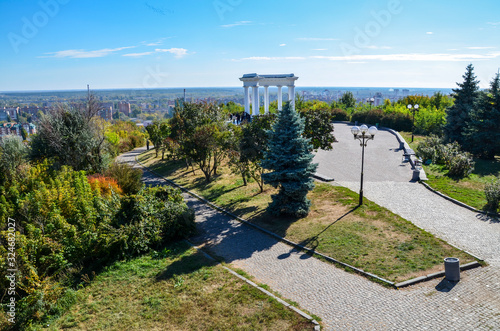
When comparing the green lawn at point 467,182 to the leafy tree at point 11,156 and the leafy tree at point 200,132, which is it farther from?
the leafy tree at point 11,156

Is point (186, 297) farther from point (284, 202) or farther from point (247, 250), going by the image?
point (284, 202)

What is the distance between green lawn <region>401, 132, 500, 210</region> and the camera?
13977mm

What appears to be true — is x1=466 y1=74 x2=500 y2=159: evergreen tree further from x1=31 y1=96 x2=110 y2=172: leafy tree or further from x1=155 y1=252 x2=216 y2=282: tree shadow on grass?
x1=31 y1=96 x2=110 y2=172: leafy tree

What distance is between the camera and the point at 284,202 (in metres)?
13.2

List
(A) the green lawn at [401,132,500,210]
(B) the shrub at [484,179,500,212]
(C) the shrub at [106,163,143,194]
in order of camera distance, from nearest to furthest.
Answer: (B) the shrub at [484,179,500,212], (A) the green lawn at [401,132,500,210], (C) the shrub at [106,163,143,194]

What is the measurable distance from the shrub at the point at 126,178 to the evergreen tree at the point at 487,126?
20689mm

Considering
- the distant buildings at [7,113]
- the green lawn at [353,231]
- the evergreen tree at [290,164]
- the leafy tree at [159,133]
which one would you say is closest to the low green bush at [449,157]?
the green lawn at [353,231]

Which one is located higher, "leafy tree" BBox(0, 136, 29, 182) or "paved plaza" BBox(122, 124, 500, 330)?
"leafy tree" BBox(0, 136, 29, 182)

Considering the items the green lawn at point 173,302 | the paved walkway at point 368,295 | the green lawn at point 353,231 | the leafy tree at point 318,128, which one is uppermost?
the leafy tree at point 318,128

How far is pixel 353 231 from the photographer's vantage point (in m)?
11.4

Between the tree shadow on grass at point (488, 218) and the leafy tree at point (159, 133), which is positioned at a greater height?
the leafy tree at point (159, 133)

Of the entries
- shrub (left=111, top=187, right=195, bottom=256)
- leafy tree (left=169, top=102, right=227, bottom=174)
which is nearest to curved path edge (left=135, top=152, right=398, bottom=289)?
shrub (left=111, top=187, right=195, bottom=256)

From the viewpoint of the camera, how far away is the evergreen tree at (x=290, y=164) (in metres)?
12.8

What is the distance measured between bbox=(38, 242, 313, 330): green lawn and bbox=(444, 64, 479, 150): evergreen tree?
22471mm
